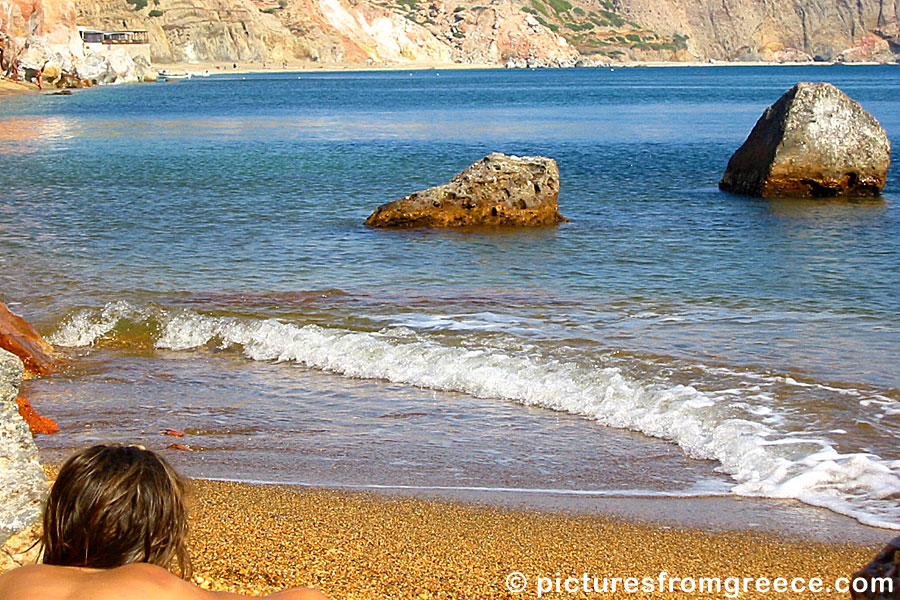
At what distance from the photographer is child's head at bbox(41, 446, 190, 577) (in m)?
2.36

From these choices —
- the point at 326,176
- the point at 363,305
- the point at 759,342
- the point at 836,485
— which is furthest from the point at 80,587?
the point at 326,176

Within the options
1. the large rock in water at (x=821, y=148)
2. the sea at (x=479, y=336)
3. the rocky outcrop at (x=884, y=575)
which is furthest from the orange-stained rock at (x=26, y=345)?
the large rock in water at (x=821, y=148)

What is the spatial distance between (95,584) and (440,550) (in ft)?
9.10

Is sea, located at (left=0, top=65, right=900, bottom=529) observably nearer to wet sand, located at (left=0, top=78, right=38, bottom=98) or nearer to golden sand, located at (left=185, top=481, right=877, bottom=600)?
golden sand, located at (left=185, top=481, right=877, bottom=600)

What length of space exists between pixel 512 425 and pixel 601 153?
2604 cm

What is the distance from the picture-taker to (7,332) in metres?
8.86

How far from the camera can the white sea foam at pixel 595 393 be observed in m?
6.22

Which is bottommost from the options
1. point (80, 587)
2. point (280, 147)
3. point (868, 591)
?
point (280, 147)

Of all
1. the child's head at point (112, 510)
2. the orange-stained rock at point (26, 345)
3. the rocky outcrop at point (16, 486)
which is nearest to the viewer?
the child's head at point (112, 510)

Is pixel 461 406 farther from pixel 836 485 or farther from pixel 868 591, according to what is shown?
pixel 868 591

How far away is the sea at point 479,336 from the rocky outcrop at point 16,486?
200 centimetres

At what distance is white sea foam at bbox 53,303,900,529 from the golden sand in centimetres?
104

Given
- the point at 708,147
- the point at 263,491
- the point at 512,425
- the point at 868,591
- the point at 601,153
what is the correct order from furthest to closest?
the point at 708,147
the point at 601,153
the point at 512,425
the point at 263,491
the point at 868,591

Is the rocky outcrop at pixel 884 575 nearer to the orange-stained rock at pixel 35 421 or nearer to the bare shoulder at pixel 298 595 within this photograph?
the bare shoulder at pixel 298 595
